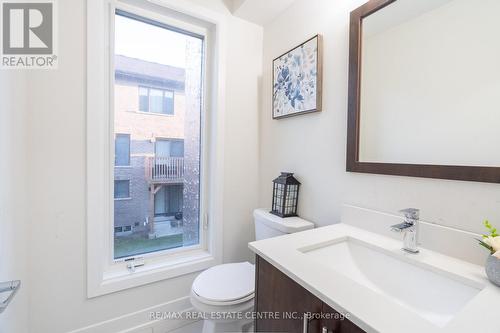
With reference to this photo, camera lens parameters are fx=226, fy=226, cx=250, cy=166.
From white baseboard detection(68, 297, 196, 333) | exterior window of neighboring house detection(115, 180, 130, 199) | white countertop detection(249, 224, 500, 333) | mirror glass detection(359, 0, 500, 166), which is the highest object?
mirror glass detection(359, 0, 500, 166)

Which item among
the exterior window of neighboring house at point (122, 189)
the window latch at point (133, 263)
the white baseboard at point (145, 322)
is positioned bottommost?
the white baseboard at point (145, 322)

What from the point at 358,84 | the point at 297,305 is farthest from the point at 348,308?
the point at 358,84

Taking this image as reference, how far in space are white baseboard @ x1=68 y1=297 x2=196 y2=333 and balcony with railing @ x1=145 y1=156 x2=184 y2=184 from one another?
81cm

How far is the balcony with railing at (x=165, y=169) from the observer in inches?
59.3

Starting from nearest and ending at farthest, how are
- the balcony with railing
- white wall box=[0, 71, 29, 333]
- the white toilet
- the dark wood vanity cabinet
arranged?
the dark wood vanity cabinet
white wall box=[0, 71, 29, 333]
the white toilet
the balcony with railing

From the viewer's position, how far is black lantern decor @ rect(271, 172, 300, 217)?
4.62 ft

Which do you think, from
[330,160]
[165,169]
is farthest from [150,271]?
[330,160]

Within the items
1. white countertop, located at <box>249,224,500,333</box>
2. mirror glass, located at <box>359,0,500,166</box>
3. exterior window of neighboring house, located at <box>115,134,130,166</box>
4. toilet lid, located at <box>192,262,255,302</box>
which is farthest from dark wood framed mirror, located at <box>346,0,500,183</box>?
exterior window of neighboring house, located at <box>115,134,130,166</box>

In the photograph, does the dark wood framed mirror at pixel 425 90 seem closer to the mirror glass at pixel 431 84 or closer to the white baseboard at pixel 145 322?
the mirror glass at pixel 431 84

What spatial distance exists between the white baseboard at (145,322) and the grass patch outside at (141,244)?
349 millimetres

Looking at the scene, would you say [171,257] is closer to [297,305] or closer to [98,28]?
[297,305]

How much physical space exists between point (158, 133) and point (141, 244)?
754mm

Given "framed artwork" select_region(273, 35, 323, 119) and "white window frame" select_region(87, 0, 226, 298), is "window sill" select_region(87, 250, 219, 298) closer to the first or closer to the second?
"white window frame" select_region(87, 0, 226, 298)

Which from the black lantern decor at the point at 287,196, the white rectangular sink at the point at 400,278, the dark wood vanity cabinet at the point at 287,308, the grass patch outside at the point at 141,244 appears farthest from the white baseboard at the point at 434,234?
the grass patch outside at the point at 141,244
